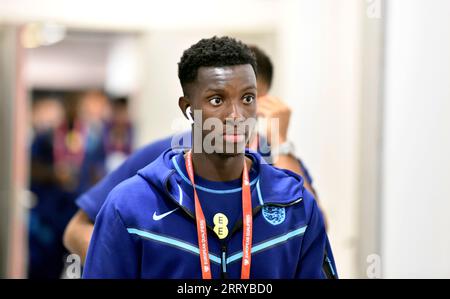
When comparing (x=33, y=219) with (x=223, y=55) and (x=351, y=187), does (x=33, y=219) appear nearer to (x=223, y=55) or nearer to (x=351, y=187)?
(x=351, y=187)

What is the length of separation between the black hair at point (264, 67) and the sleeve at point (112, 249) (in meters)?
0.38

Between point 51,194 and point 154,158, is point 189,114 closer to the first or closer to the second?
point 154,158

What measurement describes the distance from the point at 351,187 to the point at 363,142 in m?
0.21

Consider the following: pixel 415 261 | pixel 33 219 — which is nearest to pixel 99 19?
pixel 33 219

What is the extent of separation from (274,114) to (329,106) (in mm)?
1167

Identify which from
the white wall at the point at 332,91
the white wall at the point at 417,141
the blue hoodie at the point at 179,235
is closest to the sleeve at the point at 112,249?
the blue hoodie at the point at 179,235

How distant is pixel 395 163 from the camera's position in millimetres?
2262

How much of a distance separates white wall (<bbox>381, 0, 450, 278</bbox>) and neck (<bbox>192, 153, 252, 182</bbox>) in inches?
35.1

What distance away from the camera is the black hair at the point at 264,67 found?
1.34 m

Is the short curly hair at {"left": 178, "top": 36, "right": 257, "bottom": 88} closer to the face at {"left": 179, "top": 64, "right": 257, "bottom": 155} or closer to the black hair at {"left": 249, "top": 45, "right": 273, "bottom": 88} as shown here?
the face at {"left": 179, "top": 64, "right": 257, "bottom": 155}

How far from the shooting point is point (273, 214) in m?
1.22

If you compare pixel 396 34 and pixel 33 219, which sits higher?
pixel 396 34

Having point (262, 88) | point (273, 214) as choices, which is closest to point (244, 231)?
point (273, 214)

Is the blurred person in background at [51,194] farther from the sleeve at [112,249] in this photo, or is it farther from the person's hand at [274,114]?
the sleeve at [112,249]
